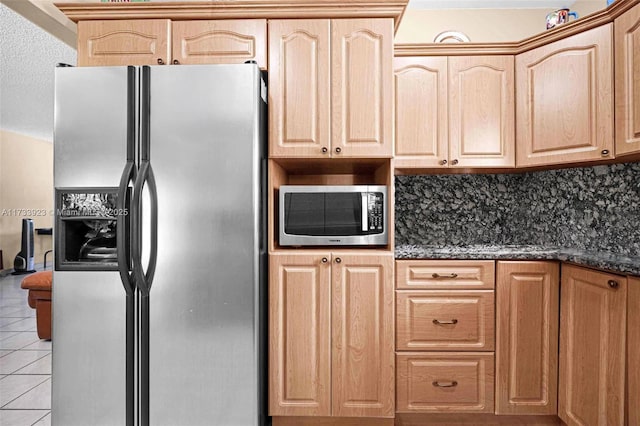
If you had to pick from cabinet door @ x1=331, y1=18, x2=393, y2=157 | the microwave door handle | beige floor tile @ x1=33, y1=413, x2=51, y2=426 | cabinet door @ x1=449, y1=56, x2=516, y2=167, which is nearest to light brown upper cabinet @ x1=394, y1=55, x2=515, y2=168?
cabinet door @ x1=449, y1=56, x2=516, y2=167

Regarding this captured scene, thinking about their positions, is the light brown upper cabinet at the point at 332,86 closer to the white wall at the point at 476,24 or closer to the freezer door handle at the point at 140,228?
the freezer door handle at the point at 140,228

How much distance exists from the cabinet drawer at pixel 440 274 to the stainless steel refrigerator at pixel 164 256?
2.58 ft

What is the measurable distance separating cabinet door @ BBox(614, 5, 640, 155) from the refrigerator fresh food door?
7.14ft

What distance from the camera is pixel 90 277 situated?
160 centimetres

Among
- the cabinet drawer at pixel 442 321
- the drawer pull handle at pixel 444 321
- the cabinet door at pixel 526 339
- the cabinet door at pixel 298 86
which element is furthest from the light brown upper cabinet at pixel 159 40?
the cabinet door at pixel 526 339

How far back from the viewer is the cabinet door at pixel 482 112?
2137 mm

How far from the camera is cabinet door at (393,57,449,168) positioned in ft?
7.06

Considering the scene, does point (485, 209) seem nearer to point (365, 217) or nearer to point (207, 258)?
point (365, 217)

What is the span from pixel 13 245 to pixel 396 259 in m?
5.15

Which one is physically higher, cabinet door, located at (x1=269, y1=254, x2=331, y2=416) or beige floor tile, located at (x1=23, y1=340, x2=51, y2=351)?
cabinet door, located at (x1=269, y1=254, x2=331, y2=416)

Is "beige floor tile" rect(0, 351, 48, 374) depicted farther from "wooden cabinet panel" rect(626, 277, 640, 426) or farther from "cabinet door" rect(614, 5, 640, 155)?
"cabinet door" rect(614, 5, 640, 155)

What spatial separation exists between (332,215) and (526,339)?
3.81 feet

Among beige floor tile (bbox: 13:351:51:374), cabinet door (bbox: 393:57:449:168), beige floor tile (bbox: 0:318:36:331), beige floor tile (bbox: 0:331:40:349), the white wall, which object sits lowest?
beige floor tile (bbox: 13:351:51:374)

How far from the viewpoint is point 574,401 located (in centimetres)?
173
